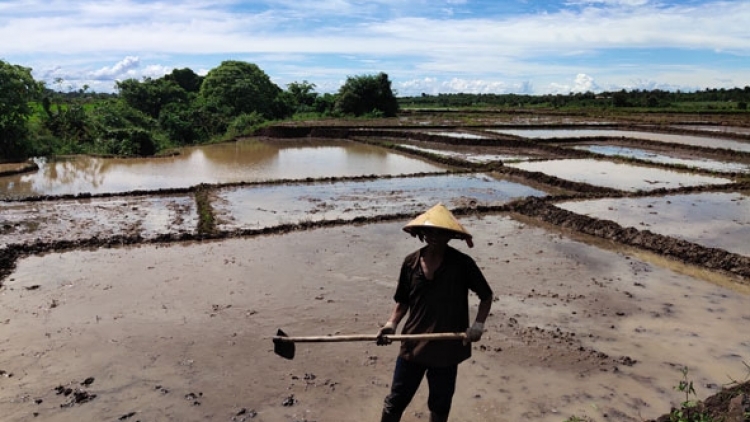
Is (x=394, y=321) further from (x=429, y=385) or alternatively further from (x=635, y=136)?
(x=635, y=136)

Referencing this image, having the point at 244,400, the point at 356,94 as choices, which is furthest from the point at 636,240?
the point at 356,94

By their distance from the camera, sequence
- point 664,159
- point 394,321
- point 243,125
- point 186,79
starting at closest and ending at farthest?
1. point 394,321
2. point 664,159
3. point 243,125
4. point 186,79

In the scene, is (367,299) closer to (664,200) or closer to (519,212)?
(519,212)

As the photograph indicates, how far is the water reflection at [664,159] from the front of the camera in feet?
55.0

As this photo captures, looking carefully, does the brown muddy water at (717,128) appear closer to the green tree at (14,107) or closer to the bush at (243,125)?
the bush at (243,125)

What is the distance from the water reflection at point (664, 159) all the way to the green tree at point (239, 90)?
23.1m

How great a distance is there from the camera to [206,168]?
18.4 m

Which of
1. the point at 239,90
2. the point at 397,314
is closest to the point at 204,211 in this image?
the point at 397,314

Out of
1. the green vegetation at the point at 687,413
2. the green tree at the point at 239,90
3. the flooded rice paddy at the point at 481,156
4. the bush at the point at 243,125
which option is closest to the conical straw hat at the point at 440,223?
the green vegetation at the point at 687,413

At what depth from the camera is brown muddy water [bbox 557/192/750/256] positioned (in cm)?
930

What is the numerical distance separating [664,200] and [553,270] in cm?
594

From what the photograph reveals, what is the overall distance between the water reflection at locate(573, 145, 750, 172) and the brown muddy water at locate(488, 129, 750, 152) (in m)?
2.00

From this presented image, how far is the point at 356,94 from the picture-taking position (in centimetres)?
3841

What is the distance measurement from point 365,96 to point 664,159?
925 inches
